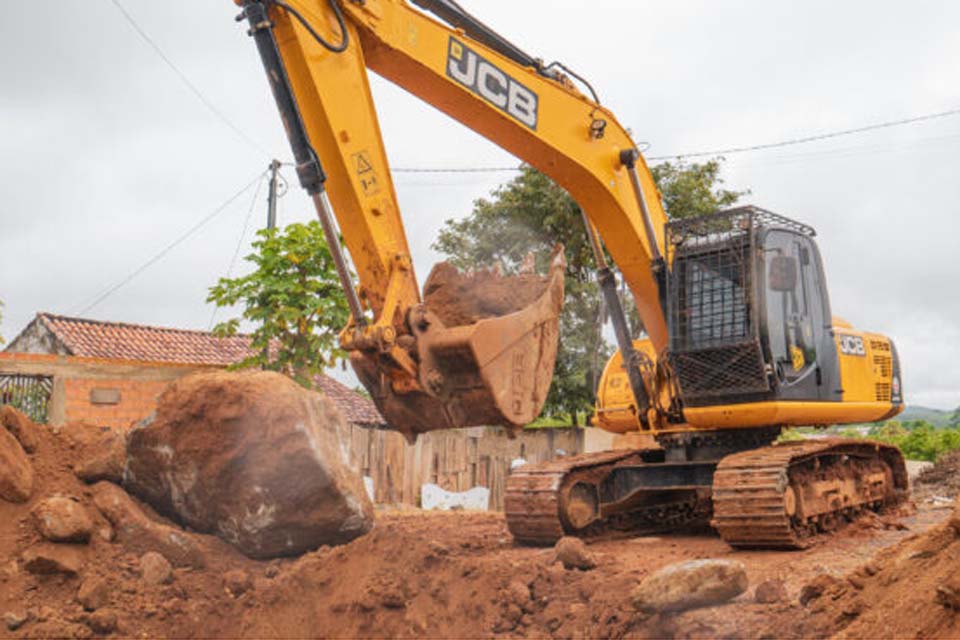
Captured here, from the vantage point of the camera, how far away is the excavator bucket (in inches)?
206

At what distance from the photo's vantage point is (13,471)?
5.89m

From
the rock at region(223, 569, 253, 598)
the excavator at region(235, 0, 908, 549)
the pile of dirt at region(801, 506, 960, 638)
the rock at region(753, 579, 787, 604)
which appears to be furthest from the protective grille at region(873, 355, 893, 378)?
the rock at region(223, 569, 253, 598)

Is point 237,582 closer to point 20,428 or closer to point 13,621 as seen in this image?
point 13,621

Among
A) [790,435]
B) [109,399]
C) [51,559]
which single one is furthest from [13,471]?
[790,435]

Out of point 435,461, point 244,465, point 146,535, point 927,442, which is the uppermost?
point 927,442

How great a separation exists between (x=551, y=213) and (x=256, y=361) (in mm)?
7440

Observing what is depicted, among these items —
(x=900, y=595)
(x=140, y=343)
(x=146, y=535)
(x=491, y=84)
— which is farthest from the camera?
(x=140, y=343)

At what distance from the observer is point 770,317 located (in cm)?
747

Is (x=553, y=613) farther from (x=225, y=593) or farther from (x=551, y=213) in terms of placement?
(x=551, y=213)

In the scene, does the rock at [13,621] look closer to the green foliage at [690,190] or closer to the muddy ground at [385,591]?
the muddy ground at [385,591]

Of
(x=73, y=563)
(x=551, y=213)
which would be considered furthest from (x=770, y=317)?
(x=551, y=213)

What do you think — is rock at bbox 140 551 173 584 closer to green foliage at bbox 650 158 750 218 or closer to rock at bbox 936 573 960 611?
rock at bbox 936 573 960 611

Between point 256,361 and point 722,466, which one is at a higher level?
point 256,361

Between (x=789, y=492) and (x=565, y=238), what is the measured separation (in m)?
12.1
